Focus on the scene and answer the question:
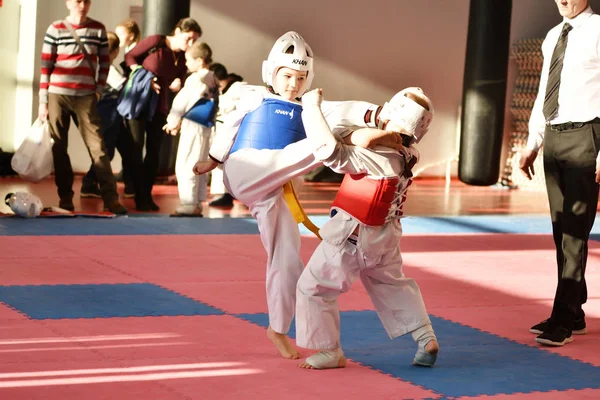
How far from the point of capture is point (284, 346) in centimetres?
454

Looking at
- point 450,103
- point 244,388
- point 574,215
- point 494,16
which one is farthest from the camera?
point 450,103

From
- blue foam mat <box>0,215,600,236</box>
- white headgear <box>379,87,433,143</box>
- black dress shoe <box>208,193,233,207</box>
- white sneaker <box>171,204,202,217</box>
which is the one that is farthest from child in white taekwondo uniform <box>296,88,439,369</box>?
black dress shoe <box>208,193,233,207</box>

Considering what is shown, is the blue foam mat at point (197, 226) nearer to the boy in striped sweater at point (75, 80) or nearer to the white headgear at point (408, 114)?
the boy in striped sweater at point (75, 80)

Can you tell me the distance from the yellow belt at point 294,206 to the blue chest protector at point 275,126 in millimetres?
210

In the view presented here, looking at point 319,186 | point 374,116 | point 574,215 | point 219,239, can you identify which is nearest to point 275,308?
point 374,116

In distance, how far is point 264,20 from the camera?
15.1m

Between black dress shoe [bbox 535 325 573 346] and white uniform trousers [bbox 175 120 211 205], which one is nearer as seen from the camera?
black dress shoe [bbox 535 325 573 346]

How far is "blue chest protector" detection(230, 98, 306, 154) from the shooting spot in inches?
177

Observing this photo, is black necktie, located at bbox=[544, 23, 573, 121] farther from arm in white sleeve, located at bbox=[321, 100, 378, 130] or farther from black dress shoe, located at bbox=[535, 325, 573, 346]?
arm in white sleeve, located at bbox=[321, 100, 378, 130]

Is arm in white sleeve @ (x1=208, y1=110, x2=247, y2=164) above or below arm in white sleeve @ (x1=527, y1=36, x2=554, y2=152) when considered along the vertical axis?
below

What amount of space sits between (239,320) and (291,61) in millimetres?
1500

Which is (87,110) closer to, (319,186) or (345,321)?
(345,321)

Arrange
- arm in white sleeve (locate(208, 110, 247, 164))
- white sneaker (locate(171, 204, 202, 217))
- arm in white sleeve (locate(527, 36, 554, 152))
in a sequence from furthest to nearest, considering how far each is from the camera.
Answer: white sneaker (locate(171, 204, 202, 217))
arm in white sleeve (locate(527, 36, 554, 152))
arm in white sleeve (locate(208, 110, 247, 164))

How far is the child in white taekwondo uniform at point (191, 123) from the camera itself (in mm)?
9312
